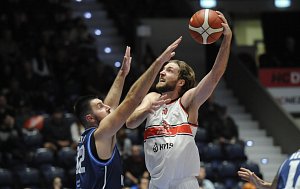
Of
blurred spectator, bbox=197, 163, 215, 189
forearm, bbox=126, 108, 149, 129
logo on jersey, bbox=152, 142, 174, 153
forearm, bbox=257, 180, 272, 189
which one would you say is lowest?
blurred spectator, bbox=197, 163, 215, 189

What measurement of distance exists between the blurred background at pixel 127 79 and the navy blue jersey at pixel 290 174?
7.16m

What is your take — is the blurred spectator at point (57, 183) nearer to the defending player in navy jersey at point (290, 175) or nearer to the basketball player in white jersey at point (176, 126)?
the basketball player in white jersey at point (176, 126)

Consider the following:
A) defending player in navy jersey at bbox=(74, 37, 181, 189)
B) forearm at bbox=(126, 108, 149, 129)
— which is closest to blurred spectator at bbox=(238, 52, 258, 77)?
forearm at bbox=(126, 108, 149, 129)

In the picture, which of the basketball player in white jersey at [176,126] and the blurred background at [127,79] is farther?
the blurred background at [127,79]

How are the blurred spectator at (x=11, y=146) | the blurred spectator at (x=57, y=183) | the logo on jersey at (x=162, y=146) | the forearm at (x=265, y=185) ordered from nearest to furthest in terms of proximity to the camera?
the forearm at (x=265, y=185), the logo on jersey at (x=162, y=146), the blurred spectator at (x=57, y=183), the blurred spectator at (x=11, y=146)

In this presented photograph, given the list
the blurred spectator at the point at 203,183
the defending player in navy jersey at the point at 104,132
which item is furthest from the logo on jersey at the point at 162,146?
the blurred spectator at the point at 203,183

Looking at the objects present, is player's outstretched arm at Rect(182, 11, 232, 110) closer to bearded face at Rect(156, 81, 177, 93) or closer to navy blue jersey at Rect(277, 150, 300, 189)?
bearded face at Rect(156, 81, 177, 93)

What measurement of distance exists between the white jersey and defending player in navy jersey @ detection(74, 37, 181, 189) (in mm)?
561

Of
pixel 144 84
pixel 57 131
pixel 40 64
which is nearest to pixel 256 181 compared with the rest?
pixel 144 84

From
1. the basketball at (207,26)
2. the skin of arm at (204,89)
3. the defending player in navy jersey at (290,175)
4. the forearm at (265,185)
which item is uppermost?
the basketball at (207,26)

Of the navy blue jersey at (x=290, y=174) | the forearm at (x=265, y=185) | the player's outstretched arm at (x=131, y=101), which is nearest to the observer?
the navy blue jersey at (x=290, y=174)

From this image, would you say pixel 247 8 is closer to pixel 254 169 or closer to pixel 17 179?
pixel 254 169

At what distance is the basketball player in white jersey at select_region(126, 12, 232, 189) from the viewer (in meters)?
6.81

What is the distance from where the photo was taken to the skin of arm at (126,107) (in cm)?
599
